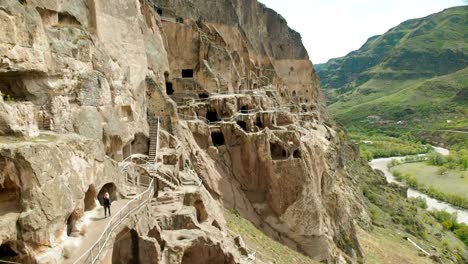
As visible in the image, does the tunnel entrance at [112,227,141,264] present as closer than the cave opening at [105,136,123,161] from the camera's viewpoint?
Yes

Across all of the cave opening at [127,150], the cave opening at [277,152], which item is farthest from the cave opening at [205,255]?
the cave opening at [277,152]

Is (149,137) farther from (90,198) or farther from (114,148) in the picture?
(90,198)

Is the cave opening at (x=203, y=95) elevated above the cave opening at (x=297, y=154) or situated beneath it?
elevated above

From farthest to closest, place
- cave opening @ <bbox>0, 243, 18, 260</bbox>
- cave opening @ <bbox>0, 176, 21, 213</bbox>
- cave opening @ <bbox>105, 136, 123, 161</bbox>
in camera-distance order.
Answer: cave opening @ <bbox>105, 136, 123, 161</bbox>
cave opening @ <bbox>0, 176, 21, 213</bbox>
cave opening @ <bbox>0, 243, 18, 260</bbox>

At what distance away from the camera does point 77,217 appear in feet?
43.5

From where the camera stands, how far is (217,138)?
99.3 ft

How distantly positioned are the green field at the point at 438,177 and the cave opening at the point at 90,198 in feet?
251

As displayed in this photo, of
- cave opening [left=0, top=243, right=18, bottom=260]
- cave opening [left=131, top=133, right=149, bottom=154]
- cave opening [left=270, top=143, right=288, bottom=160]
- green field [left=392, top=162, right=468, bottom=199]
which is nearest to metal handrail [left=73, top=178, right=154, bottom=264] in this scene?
cave opening [left=0, top=243, right=18, bottom=260]

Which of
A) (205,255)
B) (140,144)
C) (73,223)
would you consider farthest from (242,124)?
(73,223)

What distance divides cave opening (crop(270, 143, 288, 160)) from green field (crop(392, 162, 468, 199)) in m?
60.2

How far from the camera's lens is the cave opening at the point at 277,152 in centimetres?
2931

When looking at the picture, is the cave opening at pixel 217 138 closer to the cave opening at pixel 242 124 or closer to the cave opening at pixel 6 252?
the cave opening at pixel 242 124

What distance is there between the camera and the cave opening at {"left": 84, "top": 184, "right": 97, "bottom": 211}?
575 inches

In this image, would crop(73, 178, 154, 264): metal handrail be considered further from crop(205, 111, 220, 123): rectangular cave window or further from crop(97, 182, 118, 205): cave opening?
crop(205, 111, 220, 123): rectangular cave window
